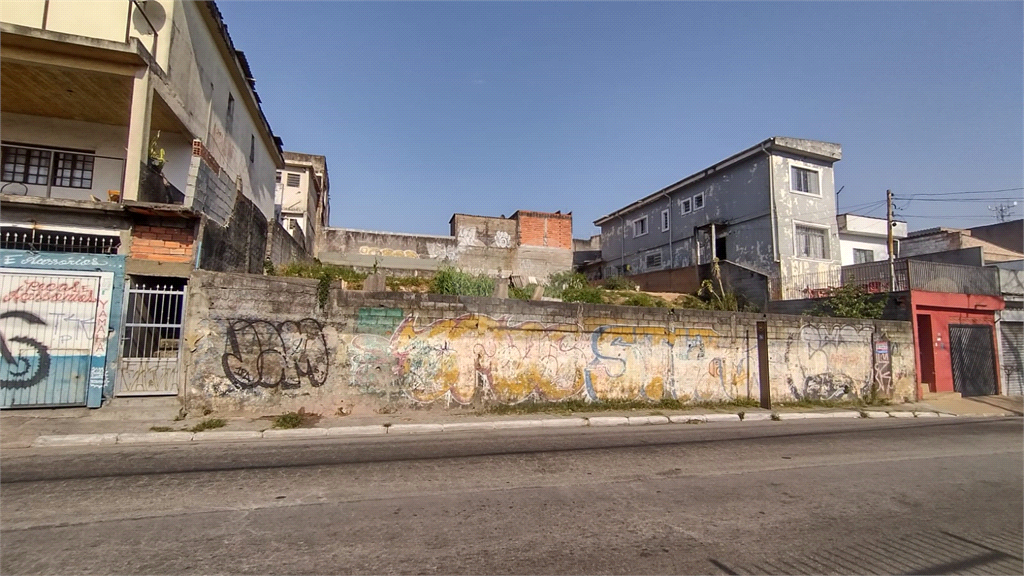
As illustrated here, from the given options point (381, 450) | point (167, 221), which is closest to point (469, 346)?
point (381, 450)

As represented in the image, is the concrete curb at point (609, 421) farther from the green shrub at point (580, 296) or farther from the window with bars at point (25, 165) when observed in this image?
the window with bars at point (25, 165)

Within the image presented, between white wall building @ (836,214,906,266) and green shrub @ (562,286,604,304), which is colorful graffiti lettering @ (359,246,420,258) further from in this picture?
white wall building @ (836,214,906,266)

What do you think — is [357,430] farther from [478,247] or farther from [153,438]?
[478,247]

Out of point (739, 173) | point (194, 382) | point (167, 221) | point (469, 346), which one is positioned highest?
point (739, 173)

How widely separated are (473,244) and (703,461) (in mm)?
24852

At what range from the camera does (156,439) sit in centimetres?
765

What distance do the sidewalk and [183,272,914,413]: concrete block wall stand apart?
0.55 metres

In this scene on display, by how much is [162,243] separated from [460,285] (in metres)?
6.66

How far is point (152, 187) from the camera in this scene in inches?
415

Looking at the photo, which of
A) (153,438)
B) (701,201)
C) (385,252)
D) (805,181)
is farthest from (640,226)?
(153,438)

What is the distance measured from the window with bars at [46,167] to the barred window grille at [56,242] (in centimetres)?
405

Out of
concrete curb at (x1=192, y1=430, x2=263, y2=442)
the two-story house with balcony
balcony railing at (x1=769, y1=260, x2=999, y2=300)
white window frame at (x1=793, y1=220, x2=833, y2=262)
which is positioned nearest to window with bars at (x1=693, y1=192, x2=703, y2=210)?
white window frame at (x1=793, y1=220, x2=833, y2=262)

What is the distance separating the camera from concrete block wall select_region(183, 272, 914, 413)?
9297mm

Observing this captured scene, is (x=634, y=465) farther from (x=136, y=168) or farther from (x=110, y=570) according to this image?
(x=136, y=168)
